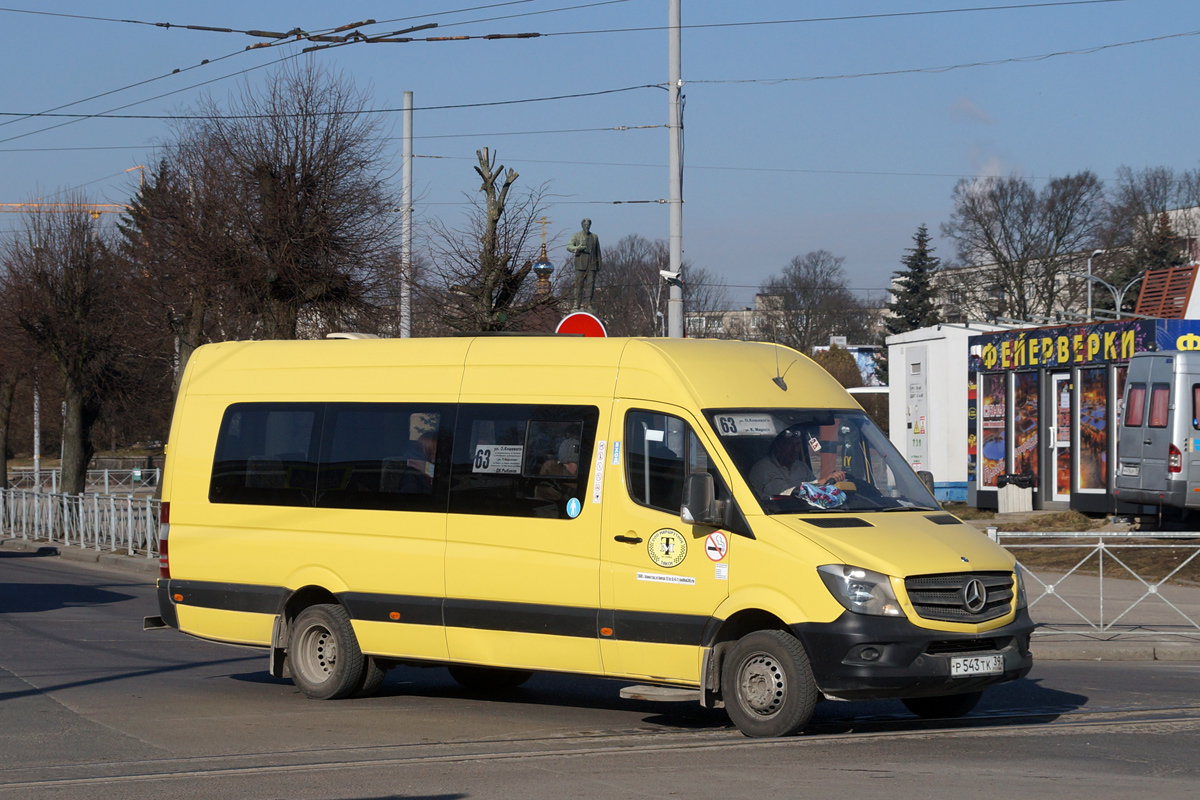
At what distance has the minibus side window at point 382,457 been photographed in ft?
30.9

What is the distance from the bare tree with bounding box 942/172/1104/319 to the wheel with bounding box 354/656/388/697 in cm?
5288

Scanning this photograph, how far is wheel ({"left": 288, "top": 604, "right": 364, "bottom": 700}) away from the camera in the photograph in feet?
31.6

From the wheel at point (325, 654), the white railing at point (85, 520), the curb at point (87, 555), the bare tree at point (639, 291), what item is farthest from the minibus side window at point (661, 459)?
the bare tree at point (639, 291)

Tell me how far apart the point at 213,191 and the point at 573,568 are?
1443 centimetres

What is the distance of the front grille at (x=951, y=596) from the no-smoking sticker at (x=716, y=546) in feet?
3.67

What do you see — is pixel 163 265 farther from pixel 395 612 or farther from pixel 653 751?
pixel 653 751

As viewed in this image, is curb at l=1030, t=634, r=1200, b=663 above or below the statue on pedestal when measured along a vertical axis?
below

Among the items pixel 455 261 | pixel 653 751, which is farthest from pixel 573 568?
pixel 455 261

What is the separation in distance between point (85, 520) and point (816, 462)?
68.9ft

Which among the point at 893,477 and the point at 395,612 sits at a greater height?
the point at 893,477

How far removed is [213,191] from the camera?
20953 millimetres

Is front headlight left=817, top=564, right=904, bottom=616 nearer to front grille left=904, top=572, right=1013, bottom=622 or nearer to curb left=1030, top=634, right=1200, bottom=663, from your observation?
front grille left=904, top=572, right=1013, bottom=622

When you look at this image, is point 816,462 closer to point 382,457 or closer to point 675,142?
point 382,457

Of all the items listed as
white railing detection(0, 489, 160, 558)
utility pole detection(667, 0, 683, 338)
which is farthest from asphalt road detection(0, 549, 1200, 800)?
white railing detection(0, 489, 160, 558)
